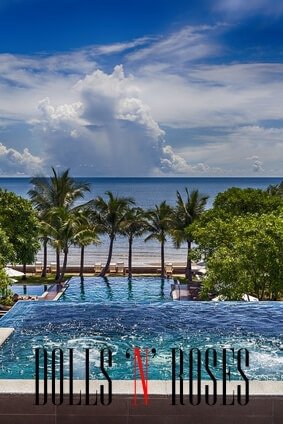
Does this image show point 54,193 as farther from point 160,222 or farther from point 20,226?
point 20,226

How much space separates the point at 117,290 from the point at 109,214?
947 centimetres

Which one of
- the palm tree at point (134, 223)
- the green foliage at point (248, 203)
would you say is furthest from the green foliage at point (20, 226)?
the green foliage at point (248, 203)

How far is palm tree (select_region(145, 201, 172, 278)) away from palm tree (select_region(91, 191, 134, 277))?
200 cm

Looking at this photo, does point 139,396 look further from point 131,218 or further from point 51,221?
point 131,218

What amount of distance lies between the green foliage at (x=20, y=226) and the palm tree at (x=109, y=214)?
6952mm

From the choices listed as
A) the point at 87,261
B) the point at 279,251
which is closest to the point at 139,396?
the point at 279,251

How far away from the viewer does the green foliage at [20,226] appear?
89.2ft

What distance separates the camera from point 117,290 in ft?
86.4

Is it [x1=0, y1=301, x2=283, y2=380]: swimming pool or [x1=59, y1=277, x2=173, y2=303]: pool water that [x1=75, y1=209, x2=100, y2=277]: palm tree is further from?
[x1=0, y1=301, x2=283, y2=380]: swimming pool

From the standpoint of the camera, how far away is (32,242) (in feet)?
91.7

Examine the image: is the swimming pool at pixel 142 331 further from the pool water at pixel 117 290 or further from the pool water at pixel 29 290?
the pool water at pixel 29 290

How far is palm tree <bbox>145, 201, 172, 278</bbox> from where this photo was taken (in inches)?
1382

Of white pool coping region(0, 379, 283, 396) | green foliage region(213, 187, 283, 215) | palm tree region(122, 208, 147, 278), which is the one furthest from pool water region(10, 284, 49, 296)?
white pool coping region(0, 379, 283, 396)

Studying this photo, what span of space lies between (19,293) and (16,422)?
19.4 meters
